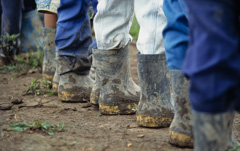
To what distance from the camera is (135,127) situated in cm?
182

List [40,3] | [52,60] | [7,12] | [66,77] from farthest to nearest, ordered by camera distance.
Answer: [7,12] < [52,60] < [40,3] < [66,77]

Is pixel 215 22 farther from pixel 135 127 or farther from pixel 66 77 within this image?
pixel 66 77

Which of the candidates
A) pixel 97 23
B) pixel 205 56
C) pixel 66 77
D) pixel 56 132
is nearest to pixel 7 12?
pixel 66 77

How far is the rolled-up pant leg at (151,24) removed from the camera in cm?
172

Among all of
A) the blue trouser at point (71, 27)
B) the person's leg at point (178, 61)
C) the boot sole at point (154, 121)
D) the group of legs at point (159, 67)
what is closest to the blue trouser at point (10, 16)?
the group of legs at point (159, 67)

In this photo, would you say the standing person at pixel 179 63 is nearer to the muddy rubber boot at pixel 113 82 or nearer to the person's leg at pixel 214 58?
the person's leg at pixel 214 58

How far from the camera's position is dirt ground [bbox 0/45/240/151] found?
4.74ft

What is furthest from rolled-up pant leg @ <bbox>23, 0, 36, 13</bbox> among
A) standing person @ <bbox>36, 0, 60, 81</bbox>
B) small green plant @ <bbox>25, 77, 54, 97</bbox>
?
small green plant @ <bbox>25, 77, 54, 97</bbox>

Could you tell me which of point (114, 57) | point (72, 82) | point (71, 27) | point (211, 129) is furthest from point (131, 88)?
point (211, 129)

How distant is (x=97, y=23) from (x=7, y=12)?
2.13 metres

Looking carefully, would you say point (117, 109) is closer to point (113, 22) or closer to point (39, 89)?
point (113, 22)

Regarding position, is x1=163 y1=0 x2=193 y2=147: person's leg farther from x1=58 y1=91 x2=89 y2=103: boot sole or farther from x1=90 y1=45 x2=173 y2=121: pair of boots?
x1=58 y1=91 x2=89 y2=103: boot sole

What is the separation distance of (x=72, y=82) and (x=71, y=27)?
42 centimetres

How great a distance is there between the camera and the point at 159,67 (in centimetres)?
175
